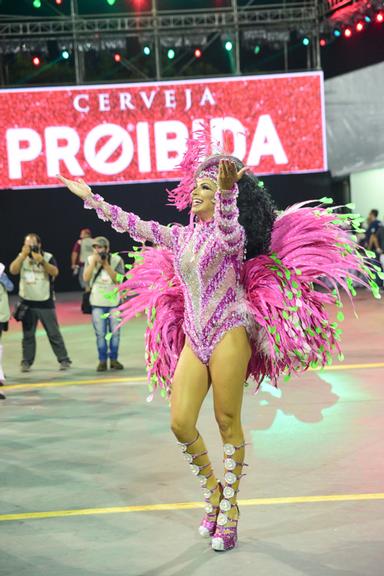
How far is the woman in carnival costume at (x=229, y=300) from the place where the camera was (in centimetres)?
461

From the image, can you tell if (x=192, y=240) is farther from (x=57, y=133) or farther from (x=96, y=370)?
(x=57, y=133)

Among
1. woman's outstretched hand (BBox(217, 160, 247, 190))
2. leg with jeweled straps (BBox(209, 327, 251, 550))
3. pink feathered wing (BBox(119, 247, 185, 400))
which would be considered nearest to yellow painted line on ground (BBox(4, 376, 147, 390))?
pink feathered wing (BBox(119, 247, 185, 400))

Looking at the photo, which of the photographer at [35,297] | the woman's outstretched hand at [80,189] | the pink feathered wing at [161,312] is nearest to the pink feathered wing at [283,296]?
the pink feathered wing at [161,312]

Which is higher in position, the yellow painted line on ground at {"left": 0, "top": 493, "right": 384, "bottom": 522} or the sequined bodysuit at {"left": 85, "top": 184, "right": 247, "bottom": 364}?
the sequined bodysuit at {"left": 85, "top": 184, "right": 247, "bottom": 364}

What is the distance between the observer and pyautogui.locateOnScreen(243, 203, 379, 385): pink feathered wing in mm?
4711

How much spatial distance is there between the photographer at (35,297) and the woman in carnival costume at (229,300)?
6108 millimetres

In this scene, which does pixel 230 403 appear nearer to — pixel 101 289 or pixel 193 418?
pixel 193 418

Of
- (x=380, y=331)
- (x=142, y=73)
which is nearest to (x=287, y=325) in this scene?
(x=380, y=331)

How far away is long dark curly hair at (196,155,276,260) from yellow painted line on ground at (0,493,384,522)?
141 centimetres

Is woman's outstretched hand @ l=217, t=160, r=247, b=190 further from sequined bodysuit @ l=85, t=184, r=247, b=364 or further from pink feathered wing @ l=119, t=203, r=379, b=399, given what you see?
pink feathered wing @ l=119, t=203, r=379, b=399

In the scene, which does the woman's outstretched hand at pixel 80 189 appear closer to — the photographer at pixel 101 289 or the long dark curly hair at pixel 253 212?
the long dark curly hair at pixel 253 212

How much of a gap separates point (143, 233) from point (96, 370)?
616 cm

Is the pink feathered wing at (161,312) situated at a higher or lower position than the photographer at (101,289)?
higher

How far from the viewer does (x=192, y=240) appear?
4.71 meters
